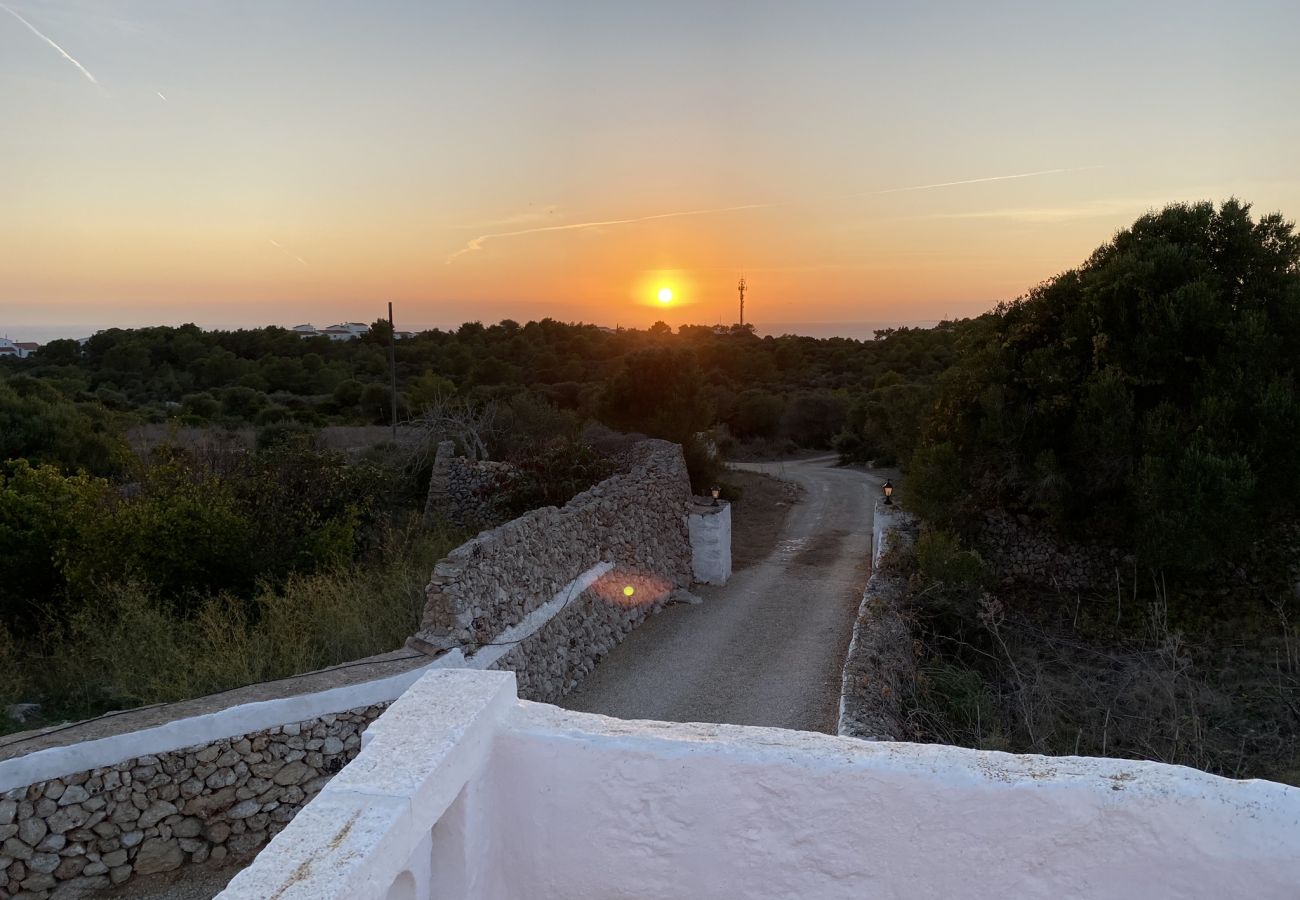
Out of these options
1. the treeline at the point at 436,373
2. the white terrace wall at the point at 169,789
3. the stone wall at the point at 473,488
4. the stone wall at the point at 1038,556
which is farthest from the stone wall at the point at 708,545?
the treeline at the point at 436,373

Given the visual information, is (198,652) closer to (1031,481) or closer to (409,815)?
(409,815)

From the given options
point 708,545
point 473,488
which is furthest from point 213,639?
point 708,545

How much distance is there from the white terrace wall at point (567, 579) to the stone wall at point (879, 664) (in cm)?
299

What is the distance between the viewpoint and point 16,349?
44.9 meters

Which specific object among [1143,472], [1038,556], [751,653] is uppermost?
[1143,472]

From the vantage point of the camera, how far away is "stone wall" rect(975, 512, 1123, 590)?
12.5 metres

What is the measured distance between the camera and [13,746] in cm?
577

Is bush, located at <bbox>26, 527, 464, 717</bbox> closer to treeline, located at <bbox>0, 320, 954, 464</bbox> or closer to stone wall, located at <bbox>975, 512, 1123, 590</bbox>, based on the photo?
stone wall, located at <bbox>975, 512, 1123, 590</bbox>

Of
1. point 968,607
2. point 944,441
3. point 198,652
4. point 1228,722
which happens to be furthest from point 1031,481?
point 198,652

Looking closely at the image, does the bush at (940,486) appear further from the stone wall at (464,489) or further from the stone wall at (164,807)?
the stone wall at (164,807)

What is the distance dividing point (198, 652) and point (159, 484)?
3.64 metres

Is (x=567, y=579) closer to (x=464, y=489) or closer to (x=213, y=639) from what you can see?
(x=213, y=639)

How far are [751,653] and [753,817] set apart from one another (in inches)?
304

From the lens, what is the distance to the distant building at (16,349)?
41.8 meters
